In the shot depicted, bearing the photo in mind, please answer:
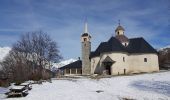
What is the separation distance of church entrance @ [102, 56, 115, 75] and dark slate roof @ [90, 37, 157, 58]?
208 centimetres

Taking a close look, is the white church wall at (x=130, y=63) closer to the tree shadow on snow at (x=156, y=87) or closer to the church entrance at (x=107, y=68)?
the church entrance at (x=107, y=68)

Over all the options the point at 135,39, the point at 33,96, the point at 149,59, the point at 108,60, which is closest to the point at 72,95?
the point at 33,96

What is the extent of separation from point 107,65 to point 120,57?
320 cm

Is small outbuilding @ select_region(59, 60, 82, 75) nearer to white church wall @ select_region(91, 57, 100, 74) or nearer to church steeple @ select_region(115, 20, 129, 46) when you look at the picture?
white church wall @ select_region(91, 57, 100, 74)

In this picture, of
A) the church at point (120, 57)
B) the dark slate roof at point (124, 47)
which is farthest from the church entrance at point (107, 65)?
the dark slate roof at point (124, 47)

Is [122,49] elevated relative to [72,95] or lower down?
elevated

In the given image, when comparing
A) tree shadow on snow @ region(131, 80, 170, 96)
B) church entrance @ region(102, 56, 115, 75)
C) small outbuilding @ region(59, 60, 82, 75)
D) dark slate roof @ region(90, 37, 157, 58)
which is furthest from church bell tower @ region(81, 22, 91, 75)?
tree shadow on snow @ region(131, 80, 170, 96)

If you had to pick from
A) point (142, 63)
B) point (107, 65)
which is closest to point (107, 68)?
point (107, 65)

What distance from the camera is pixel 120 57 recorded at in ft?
201

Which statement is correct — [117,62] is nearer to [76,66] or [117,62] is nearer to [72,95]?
[76,66]

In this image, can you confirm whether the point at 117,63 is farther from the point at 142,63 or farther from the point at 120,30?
the point at 120,30

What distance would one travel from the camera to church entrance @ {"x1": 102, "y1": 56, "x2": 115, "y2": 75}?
60263mm

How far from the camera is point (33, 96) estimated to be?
87.8ft

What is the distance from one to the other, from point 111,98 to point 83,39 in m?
43.6
